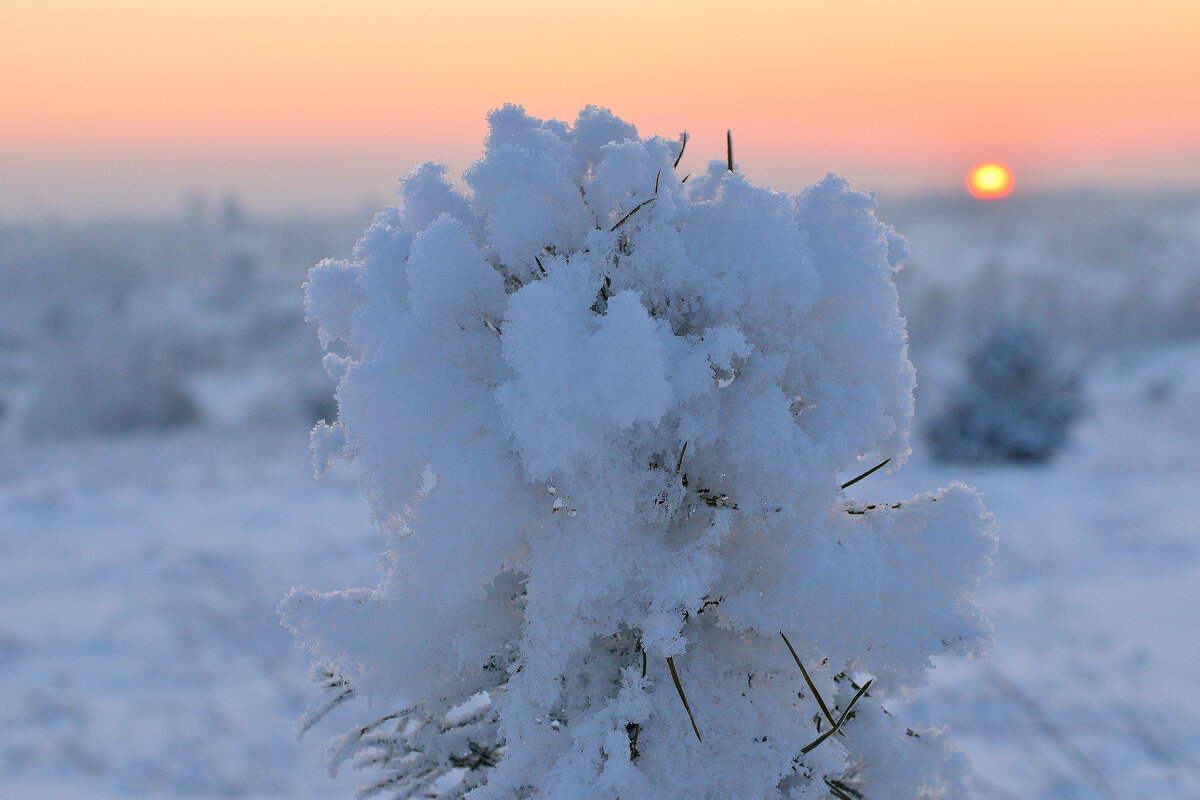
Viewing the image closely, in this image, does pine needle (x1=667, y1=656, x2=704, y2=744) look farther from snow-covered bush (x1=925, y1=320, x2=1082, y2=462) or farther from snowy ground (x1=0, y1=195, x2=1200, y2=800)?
snow-covered bush (x1=925, y1=320, x2=1082, y2=462)

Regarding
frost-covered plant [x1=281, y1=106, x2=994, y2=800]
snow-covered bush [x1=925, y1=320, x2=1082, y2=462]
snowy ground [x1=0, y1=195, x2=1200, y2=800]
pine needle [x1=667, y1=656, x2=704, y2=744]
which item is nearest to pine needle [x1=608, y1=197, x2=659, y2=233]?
frost-covered plant [x1=281, y1=106, x2=994, y2=800]

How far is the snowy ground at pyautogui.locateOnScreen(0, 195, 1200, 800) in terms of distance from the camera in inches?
206

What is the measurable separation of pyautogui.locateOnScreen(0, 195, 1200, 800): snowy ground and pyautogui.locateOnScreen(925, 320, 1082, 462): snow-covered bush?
0.35m

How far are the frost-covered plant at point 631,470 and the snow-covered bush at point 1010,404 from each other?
39.4 feet

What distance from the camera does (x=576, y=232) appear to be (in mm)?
1583

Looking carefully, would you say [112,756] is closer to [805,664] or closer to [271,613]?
[271,613]

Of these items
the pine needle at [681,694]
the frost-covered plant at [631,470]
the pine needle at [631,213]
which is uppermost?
the pine needle at [631,213]

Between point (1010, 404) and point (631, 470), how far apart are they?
12.9 metres

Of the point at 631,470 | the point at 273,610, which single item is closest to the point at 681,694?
the point at 631,470

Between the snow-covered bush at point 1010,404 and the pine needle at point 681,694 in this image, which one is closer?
the pine needle at point 681,694

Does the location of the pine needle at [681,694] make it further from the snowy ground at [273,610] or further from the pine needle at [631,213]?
the snowy ground at [273,610]

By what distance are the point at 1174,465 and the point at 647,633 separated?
13.9 metres

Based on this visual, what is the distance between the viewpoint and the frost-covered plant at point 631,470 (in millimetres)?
1433

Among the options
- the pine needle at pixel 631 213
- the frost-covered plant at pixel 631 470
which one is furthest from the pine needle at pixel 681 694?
the pine needle at pixel 631 213
